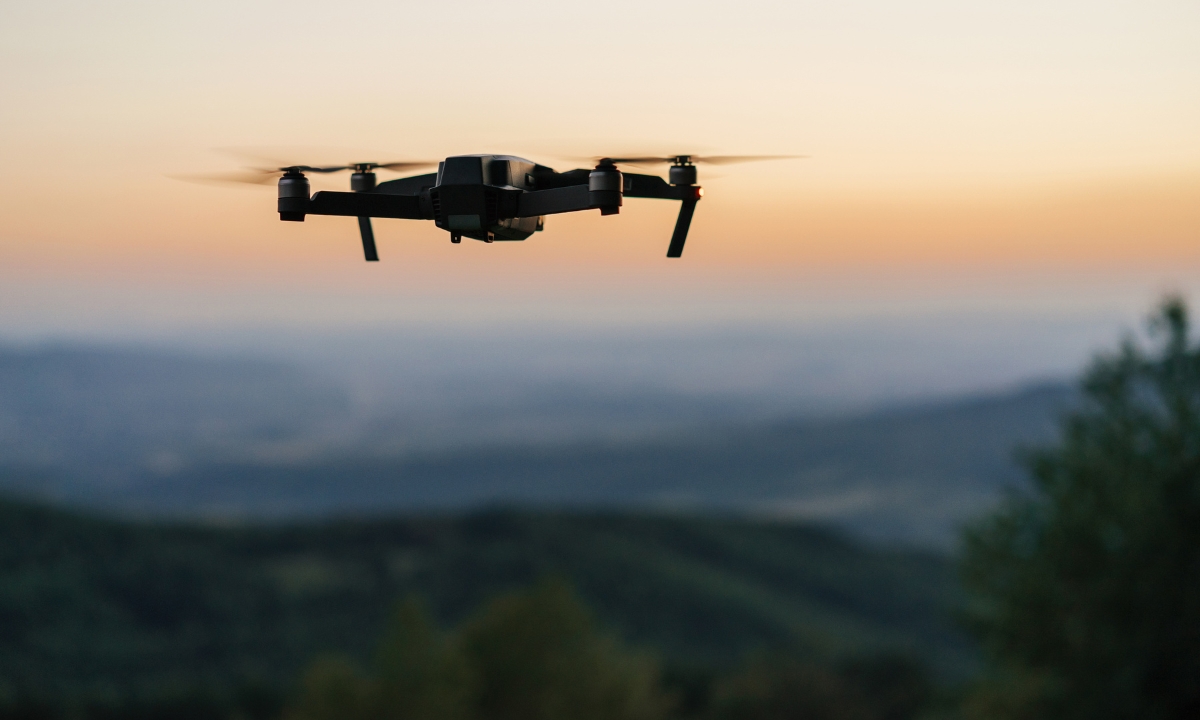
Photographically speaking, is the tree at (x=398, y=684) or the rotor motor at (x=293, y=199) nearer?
the rotor motor at (x=293, y=199)

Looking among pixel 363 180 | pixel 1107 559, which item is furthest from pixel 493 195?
pixel 1107 559

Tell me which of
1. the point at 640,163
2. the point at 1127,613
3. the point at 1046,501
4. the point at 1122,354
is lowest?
the point at 1127,613

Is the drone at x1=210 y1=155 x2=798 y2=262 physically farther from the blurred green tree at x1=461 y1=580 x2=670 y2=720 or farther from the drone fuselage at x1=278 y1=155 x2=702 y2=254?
the blurred green tree at x1=461 y1=580 x2=670 y2=720

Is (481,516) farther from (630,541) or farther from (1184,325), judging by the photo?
(1184,325)

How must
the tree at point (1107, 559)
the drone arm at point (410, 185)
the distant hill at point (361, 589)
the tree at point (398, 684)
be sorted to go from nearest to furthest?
the drone arm at point (410, 185)
the tree at point (1107, 559)
the tree at point (398, 684)
the distant hill at point (361, 589)

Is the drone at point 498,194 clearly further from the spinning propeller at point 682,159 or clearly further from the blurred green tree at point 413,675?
the blurred green tree at point 413,675

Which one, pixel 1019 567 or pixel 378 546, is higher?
pixel 1019 567

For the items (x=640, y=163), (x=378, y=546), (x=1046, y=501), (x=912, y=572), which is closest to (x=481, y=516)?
(x=378, y=546)

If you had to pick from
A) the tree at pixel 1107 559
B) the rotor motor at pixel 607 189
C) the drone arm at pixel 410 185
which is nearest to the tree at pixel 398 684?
the tree at pixel 1107 559
